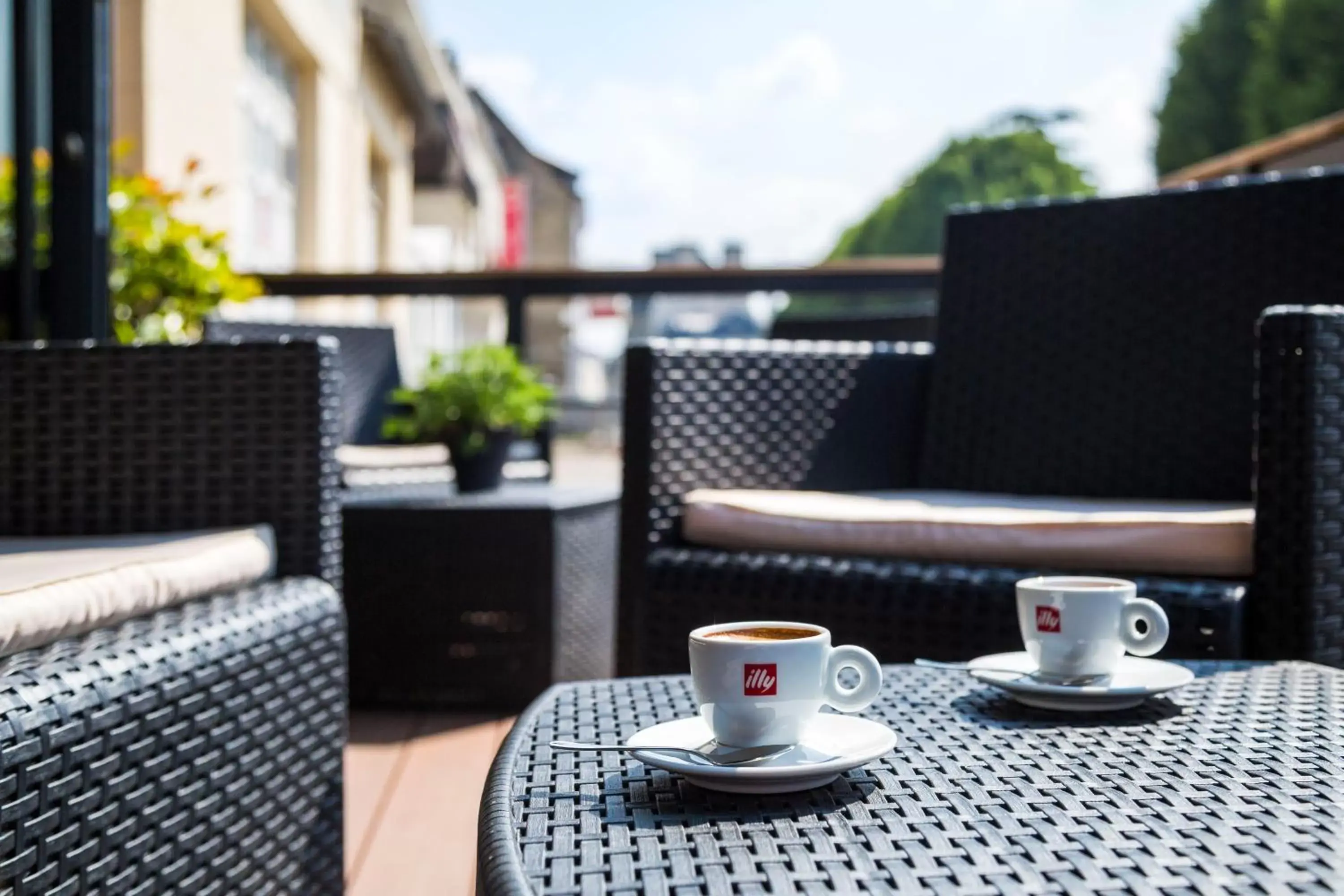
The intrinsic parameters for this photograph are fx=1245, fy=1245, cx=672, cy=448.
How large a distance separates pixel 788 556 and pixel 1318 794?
869 millimetres

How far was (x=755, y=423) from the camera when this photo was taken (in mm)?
1809

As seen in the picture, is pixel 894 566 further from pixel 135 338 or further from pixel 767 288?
Answer: pixel 767 288

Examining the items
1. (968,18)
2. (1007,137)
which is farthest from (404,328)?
(968,18)


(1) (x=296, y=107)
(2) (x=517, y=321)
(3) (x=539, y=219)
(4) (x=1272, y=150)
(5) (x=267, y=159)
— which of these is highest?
(3) (x=539, y=219)

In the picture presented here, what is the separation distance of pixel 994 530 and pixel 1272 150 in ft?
8.86

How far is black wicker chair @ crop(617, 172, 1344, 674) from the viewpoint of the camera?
127cm

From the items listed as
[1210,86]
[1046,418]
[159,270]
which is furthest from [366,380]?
[1210,86]

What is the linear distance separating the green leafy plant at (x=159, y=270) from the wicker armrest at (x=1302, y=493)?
211 centimetres

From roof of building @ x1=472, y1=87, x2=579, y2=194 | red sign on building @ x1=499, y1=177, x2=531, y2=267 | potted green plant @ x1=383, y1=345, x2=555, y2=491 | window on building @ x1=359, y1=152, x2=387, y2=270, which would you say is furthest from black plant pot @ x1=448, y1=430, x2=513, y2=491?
roof of building @ x1=472, y1=87, x2=579, y2=194

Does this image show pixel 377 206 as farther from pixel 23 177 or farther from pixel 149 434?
pixel 149 434

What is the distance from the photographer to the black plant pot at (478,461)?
2.50 m

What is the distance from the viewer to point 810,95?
75.8 m

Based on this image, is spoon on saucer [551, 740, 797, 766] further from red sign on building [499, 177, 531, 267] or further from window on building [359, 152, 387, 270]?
red sign on building [499, 177, 531, 267]

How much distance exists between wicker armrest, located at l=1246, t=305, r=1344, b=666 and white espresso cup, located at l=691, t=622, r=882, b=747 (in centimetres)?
74
